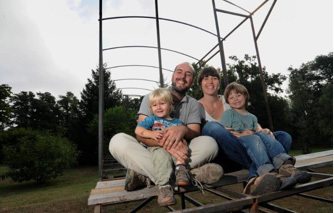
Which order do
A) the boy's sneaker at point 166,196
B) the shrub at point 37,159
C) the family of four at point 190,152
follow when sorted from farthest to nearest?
the shrub at point 37,159 → the family of four at point 190,152 → the boy's sneaker at point 166,196

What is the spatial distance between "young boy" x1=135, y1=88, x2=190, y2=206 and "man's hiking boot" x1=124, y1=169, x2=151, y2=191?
15cm

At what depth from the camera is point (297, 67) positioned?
3069 cm

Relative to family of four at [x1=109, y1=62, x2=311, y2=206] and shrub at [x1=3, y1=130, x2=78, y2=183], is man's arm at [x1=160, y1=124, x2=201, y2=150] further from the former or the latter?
shrub at [x1=3, y1=130, x2=78, y2=183]

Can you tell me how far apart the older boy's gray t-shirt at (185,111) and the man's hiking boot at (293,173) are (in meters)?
0.69

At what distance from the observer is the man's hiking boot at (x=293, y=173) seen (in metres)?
1.17

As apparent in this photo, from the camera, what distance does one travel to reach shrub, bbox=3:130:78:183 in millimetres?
10508

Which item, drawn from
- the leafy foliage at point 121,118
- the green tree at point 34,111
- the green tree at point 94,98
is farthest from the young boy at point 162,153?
the green tree at point 34,111

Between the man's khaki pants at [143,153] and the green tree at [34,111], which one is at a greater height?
the green tree at [34,111]

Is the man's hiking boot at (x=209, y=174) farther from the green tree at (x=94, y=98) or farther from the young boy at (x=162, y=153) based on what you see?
the green tree at (x=94, y=98)

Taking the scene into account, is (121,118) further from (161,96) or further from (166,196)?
(166,196)

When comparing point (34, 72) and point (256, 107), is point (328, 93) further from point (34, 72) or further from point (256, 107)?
point (34, 72)

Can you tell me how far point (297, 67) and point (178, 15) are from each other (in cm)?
3199

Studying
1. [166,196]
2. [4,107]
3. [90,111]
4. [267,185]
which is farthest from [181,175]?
[4,107]

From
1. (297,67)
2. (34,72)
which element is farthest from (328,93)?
→ (34,72)
